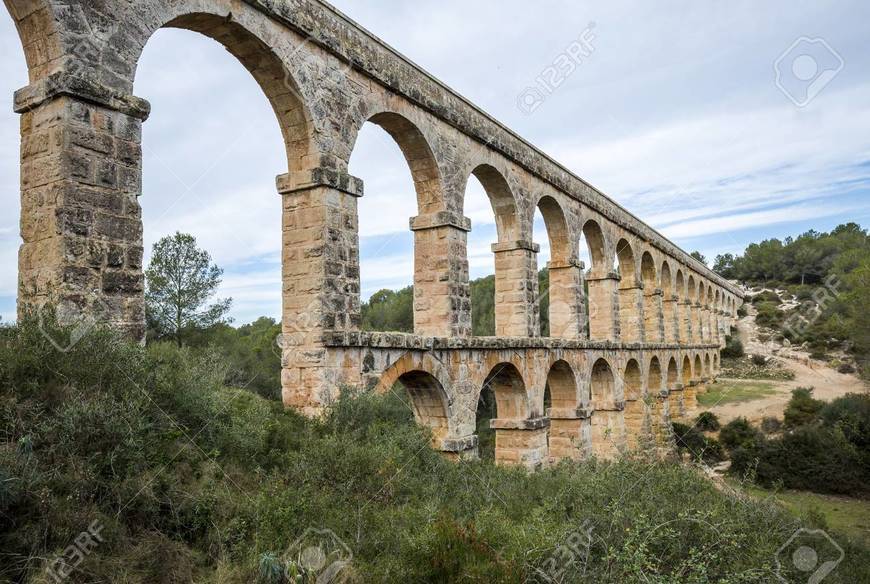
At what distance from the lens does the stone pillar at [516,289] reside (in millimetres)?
12539

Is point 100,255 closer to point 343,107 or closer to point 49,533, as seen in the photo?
point 49,533

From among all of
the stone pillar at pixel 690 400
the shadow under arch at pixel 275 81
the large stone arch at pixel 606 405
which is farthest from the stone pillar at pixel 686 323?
the shadow under arch at pixel 275 81

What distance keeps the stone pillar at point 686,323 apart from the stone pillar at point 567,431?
53.9ft

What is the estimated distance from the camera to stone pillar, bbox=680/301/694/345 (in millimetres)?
28812

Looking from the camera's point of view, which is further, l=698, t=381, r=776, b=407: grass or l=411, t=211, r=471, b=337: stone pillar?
l=698, t=381, r=776, b=407: grass

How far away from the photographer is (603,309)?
17.4m

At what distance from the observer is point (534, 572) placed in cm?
386

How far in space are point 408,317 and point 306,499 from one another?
27176mm

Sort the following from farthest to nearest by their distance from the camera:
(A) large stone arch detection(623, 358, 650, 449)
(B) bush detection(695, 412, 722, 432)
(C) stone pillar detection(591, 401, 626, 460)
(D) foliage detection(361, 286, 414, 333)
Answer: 1. (D) foliage detection(361, 286, 414, 333)
2. (B) bush detection(695, 412, 722, 432)
3. (A) large stone arch detection(623, 358, 650, 449)
4. (C) stone pillar detection(591, 401, 626, 460)

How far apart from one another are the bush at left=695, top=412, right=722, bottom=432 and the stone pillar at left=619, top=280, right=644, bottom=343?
5212 mm

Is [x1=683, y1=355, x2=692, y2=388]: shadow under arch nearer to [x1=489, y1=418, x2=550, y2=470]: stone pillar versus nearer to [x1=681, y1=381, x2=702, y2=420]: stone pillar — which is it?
[x1=681, y1=381, x2=702, y2=420]: stone pillar

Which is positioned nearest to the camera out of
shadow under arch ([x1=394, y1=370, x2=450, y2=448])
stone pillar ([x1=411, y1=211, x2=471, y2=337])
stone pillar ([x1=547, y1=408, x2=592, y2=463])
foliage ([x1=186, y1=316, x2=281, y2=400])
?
shadow under arch ([x1=394, y1=370, x2=450, y2=448])

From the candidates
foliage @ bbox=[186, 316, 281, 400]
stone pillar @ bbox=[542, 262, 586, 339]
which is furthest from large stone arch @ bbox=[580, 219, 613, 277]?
foliage @ bbox=[186, 316, 281, 400]

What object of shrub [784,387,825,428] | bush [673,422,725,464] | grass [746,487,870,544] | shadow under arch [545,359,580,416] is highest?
shadow under arch [545,359,580,416]
